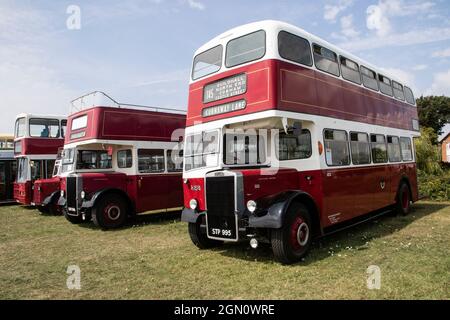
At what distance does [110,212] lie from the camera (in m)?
10.7

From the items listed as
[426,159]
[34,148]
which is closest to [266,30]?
[34,148]

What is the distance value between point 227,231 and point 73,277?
2525 mm

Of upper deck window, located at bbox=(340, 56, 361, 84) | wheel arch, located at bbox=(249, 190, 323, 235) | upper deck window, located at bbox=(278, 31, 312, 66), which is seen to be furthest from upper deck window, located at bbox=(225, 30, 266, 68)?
upper deck window, located at bbox=(340, 56, 361, 84)

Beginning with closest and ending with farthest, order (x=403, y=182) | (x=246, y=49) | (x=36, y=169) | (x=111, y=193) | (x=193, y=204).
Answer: (x=246, y=49) < (x=193, y=204) < (x=111, y=193) < (x=403, y=182) < (x=36, y=169)

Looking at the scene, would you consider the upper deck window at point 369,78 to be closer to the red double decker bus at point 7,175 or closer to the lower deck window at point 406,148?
the lower deck window at point 406,148

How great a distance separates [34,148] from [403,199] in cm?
1456

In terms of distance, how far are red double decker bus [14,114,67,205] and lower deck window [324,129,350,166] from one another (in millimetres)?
13330

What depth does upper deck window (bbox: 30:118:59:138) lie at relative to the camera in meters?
16.7

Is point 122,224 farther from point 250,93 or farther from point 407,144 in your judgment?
point 407,144

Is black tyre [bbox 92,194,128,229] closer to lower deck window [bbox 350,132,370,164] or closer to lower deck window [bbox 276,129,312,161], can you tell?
lower deck window [bbox 276,129,312,161]

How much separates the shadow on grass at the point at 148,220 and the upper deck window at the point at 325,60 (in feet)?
20.5

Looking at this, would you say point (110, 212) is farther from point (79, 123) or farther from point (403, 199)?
point (403, 199)

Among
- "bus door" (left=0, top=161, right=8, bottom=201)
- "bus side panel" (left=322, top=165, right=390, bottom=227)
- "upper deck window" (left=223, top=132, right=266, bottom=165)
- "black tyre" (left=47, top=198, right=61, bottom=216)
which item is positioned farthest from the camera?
"bus door" (left=0, top=161, right=8, bottom=201)

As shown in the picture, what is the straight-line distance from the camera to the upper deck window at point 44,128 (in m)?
16.7
